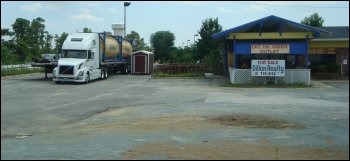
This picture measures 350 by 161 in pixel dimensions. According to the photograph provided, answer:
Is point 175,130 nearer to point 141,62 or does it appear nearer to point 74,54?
point 74,54

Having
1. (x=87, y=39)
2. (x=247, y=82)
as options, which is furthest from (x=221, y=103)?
(x=87, y=39)

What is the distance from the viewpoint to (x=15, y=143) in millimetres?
9578

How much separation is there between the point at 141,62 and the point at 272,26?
54.0 feet

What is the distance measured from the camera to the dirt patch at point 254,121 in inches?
484

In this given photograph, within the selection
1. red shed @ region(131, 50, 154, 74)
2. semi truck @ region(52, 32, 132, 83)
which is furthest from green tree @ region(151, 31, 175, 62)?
semi truck @ region(52, 32, 132, 83)

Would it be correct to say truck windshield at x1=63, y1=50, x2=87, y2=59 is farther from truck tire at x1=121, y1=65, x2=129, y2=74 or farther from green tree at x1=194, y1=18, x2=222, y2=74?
green tree at x1=194, y1=18, x2=222, y2=74

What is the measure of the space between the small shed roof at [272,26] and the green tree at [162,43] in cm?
3362

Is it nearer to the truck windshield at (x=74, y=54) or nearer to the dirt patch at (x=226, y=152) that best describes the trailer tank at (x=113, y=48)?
the truck windshield at (x=74, y=54)

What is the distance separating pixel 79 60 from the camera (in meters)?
32.3

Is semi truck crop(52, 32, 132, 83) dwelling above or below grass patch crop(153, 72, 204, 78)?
above

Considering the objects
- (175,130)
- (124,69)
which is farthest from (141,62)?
(175,130)

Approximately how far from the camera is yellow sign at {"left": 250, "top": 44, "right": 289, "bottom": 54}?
3122cm

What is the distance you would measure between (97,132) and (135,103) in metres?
7.60

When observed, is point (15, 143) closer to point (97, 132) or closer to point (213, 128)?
point (97, 132)
